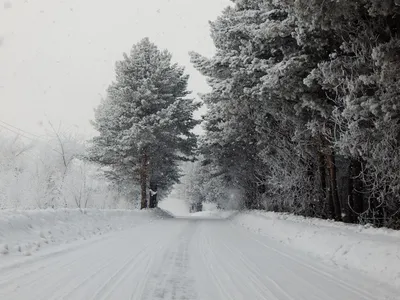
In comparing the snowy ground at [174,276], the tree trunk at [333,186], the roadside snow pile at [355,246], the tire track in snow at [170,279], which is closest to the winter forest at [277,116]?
the tree trunk at [333,186]

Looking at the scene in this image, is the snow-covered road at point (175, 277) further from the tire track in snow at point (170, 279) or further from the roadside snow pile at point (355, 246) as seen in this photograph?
the roadside snow pile at point (355, 246)

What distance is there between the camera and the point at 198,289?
575 centimetres

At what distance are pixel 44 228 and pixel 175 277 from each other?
6097 mm

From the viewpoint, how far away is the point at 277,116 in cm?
1596

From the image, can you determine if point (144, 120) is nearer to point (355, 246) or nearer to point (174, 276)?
point (355, 246)

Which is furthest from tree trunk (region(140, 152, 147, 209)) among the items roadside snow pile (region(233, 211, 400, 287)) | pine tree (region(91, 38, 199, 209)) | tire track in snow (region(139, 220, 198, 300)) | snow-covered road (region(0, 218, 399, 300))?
tire track in snow (region(139, 220, 198, 300))

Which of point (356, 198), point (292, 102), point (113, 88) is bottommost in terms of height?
point (356, 198)

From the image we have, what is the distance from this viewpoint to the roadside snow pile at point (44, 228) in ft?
29.2

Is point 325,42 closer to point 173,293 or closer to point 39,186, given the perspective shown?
point 173,293

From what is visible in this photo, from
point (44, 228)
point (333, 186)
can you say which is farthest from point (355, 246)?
point (44, 228)

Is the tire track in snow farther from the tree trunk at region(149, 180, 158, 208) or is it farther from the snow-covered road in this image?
the tree trunk at region(149, 180, 158, 208)

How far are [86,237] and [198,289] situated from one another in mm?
7226

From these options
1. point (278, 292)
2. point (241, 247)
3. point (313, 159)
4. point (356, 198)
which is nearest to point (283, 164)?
point (313, 159)

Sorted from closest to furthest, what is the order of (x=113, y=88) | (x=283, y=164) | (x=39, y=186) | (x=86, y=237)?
(x=86, y=237) → (x=283, y=164) → (x=39, y=186) → (x=113, y=88)
